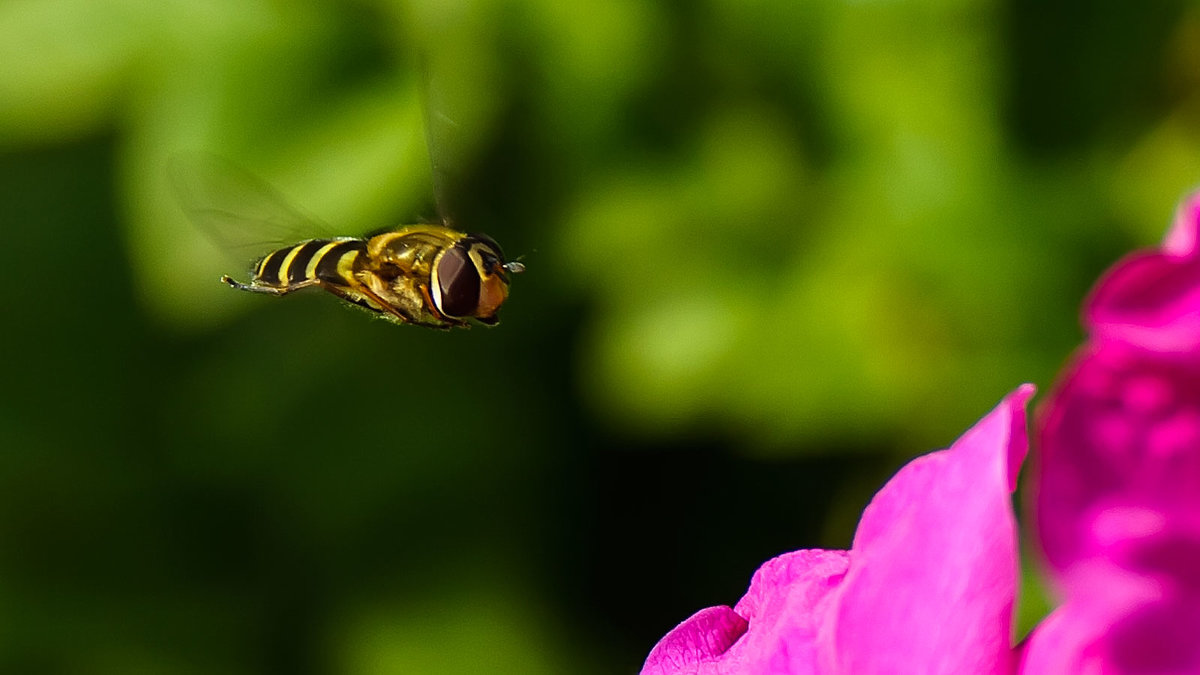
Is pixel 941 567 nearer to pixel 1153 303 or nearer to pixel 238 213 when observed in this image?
pixel 1153 303

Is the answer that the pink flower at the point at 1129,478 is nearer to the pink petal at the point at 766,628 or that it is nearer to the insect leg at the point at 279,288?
the pink petal at the point at 766,628

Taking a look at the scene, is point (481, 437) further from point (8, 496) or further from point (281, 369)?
point (8, 496)

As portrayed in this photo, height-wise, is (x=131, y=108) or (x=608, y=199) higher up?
(x=131, y=108)

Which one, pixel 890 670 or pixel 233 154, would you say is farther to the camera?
pixel 233 154

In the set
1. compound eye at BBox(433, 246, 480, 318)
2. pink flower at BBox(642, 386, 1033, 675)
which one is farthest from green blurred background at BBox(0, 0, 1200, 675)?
pink flower at BBox(642, 386, 1033, 675)

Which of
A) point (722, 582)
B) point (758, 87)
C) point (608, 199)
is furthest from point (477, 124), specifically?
point (722, 582)

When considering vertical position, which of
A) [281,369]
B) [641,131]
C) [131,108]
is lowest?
Result: [281,369]

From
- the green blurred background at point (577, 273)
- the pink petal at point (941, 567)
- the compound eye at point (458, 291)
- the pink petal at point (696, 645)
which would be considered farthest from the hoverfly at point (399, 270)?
the pink petal at point (941, 567)

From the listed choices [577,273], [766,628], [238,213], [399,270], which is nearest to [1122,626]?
[766,628]
